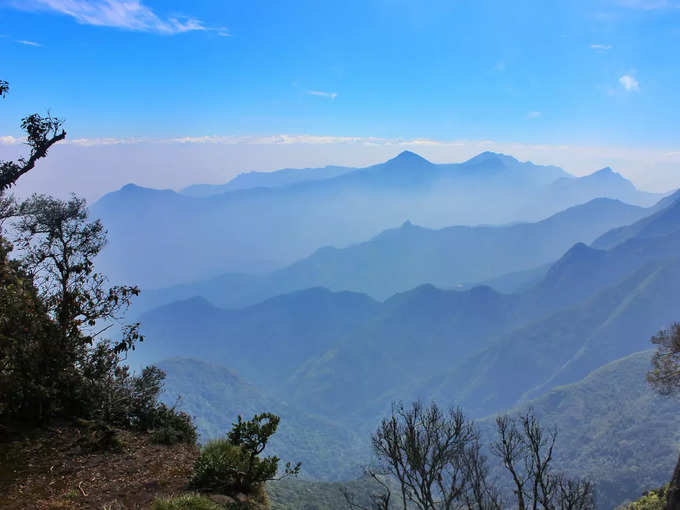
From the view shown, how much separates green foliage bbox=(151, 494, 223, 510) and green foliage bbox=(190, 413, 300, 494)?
1.11 meters

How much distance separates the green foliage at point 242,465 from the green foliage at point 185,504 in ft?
3.65

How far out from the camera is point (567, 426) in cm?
13525

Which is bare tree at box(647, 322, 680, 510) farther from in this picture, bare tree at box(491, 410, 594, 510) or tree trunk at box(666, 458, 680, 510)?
bare tree at box(491, 410, 594, 510)

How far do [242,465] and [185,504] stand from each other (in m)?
1.89

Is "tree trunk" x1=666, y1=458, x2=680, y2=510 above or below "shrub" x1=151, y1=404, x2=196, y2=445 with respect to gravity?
below

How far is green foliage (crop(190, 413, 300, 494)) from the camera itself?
9.38m

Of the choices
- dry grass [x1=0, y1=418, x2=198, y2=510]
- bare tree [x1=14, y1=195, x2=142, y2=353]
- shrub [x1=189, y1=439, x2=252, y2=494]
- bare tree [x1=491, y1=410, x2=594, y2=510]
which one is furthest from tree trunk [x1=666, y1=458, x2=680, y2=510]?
bare tree [x1=14, y1=195, x2=142, y2=353]

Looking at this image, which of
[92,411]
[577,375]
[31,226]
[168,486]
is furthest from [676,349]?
[577,375]

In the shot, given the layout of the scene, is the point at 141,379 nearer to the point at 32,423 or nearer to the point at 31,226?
the point at 32,423

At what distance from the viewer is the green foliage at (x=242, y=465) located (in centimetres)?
938

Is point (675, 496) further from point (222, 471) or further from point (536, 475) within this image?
point (222, 471)

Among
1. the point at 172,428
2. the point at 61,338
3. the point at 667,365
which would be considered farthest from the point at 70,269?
the point at 667,365

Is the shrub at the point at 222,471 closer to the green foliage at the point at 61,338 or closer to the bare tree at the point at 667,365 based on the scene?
the green foliage at the point at 61,338

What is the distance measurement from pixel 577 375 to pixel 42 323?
22567 centimetres
